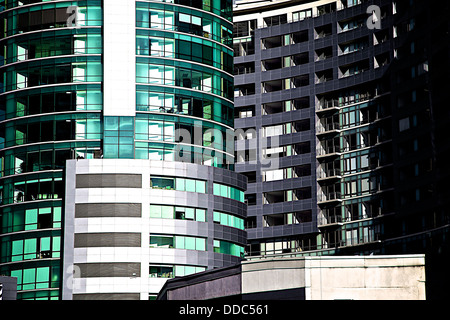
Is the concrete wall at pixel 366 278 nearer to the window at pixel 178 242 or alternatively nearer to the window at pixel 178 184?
the window at pixel 178 242

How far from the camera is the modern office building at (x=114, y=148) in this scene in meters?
94.2

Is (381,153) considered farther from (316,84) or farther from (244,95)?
(244,95)

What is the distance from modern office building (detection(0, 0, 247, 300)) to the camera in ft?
309

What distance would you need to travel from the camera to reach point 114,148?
98.1 m

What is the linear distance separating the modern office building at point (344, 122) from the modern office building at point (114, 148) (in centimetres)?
2117

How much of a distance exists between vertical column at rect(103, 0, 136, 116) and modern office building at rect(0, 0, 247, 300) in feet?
0.39

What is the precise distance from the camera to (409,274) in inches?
1997

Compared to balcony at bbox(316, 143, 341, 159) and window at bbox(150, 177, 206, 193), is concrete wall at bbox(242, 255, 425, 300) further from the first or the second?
balcony at bbox(316, 143, 341, 159)

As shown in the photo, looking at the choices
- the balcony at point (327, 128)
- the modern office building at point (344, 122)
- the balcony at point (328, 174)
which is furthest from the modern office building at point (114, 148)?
the balcony at point (327, 128)

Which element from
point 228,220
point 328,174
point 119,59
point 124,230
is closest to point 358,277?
point 124,230

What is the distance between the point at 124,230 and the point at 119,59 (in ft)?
61.6

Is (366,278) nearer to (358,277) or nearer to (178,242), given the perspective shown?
(358,277)

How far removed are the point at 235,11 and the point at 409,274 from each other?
90438 mm
